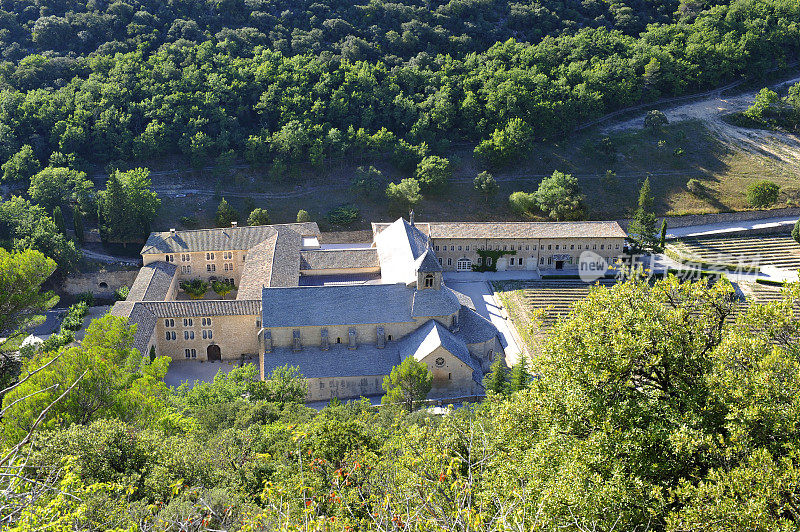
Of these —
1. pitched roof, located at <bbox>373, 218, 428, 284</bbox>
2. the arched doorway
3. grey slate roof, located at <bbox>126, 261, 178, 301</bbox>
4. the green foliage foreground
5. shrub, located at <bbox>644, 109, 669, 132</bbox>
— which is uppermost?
the green foliage foreground

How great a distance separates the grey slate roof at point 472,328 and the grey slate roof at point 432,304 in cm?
187

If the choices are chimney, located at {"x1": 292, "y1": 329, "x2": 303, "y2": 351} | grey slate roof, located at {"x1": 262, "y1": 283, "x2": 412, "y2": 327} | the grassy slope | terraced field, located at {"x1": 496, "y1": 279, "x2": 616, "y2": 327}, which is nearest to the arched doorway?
grey slate roof, located at {"x1": 262, "y1": 283, "x2": 412, "y2": 327}

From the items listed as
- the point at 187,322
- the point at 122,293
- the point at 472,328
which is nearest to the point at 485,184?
the point at 472,328

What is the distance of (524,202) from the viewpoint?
254ft

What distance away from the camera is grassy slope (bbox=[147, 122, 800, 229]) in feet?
259

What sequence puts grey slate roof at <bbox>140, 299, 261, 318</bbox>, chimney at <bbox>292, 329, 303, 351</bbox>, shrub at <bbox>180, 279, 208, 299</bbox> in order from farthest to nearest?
shrub at <bbox>180, 279, 208, 299</bbox>, grey slate roof at <bbox>140, 299, 261, 318</bbox>, chimney at <bbox>292, 329, 303, 351</bbox>

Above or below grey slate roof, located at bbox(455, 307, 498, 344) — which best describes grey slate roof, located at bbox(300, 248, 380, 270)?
above

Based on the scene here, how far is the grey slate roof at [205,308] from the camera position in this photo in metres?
52.7

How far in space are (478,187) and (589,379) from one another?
5860 centimetres

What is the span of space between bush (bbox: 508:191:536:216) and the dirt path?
23383mm

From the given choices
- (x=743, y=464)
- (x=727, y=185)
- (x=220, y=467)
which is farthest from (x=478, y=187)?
(x=743, y=464)


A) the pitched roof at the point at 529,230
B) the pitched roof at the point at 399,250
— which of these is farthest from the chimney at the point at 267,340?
the pitched roof at the point at 529,230

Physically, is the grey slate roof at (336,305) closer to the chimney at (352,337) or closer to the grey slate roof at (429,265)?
the chimney at (352,337)

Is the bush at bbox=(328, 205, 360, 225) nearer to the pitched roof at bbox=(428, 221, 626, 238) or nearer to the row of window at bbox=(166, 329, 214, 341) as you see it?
the pitched roof at bbox=(428, 221, 626, 238)
